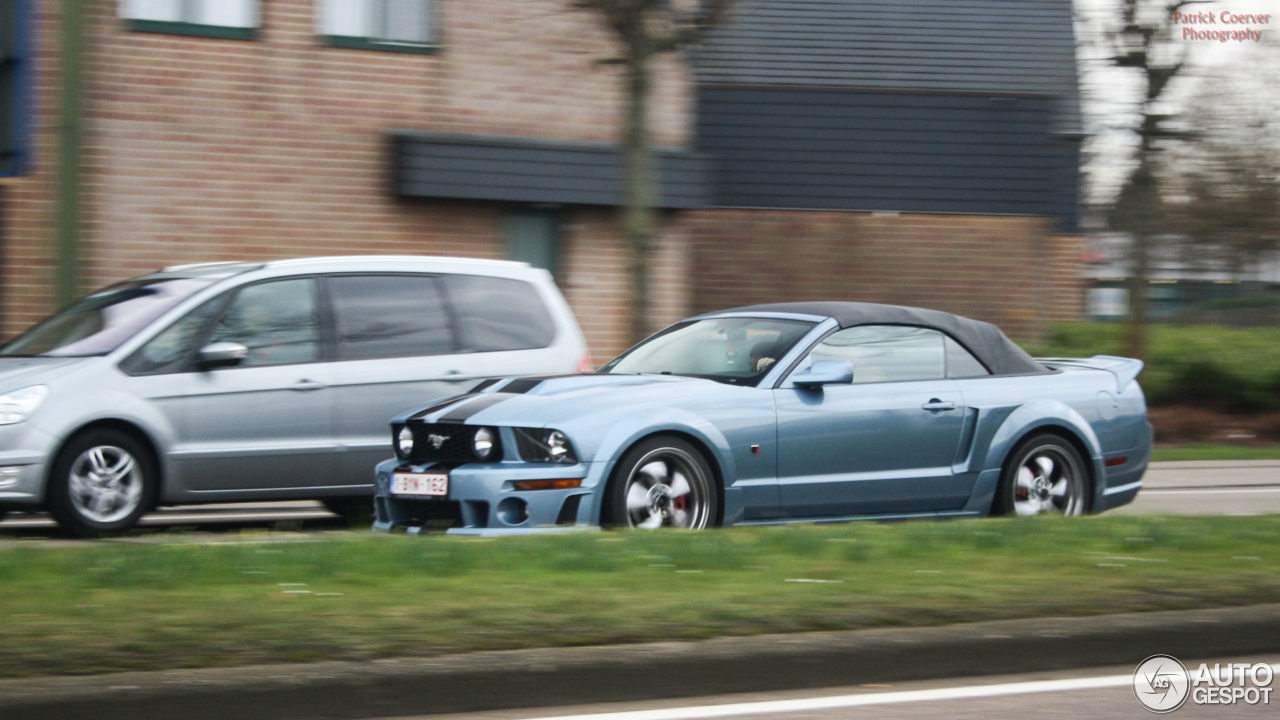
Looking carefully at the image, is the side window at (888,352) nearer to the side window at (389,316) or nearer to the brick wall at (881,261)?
the side window at (389,316)

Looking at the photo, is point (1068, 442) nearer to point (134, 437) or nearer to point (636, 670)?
point (636, 670)

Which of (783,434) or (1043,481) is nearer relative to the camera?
(783,434)

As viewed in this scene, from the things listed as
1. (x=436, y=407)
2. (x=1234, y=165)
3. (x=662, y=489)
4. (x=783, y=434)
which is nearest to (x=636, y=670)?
(x=662, y=489)

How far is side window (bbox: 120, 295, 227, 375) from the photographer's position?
8.88 meters

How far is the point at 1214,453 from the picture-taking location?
16453 millimetres

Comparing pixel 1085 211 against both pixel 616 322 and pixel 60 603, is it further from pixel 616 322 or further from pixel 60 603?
pixel 60 603

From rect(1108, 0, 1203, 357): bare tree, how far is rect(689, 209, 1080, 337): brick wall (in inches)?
78.0

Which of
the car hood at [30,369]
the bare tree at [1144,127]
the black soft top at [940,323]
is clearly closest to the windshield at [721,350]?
the black soft top at [940,323]

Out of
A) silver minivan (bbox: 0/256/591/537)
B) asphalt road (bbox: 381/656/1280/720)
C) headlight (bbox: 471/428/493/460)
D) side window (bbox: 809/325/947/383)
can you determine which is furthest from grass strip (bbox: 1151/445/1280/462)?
asphalt road (bbox: 381/656/1280/720)

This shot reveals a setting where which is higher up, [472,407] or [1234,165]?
[1234,165]

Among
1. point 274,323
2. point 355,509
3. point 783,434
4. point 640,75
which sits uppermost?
point 640,75

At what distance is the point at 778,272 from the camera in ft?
66.0

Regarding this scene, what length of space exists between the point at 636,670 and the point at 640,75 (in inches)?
302

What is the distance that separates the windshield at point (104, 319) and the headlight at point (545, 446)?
291 cm
